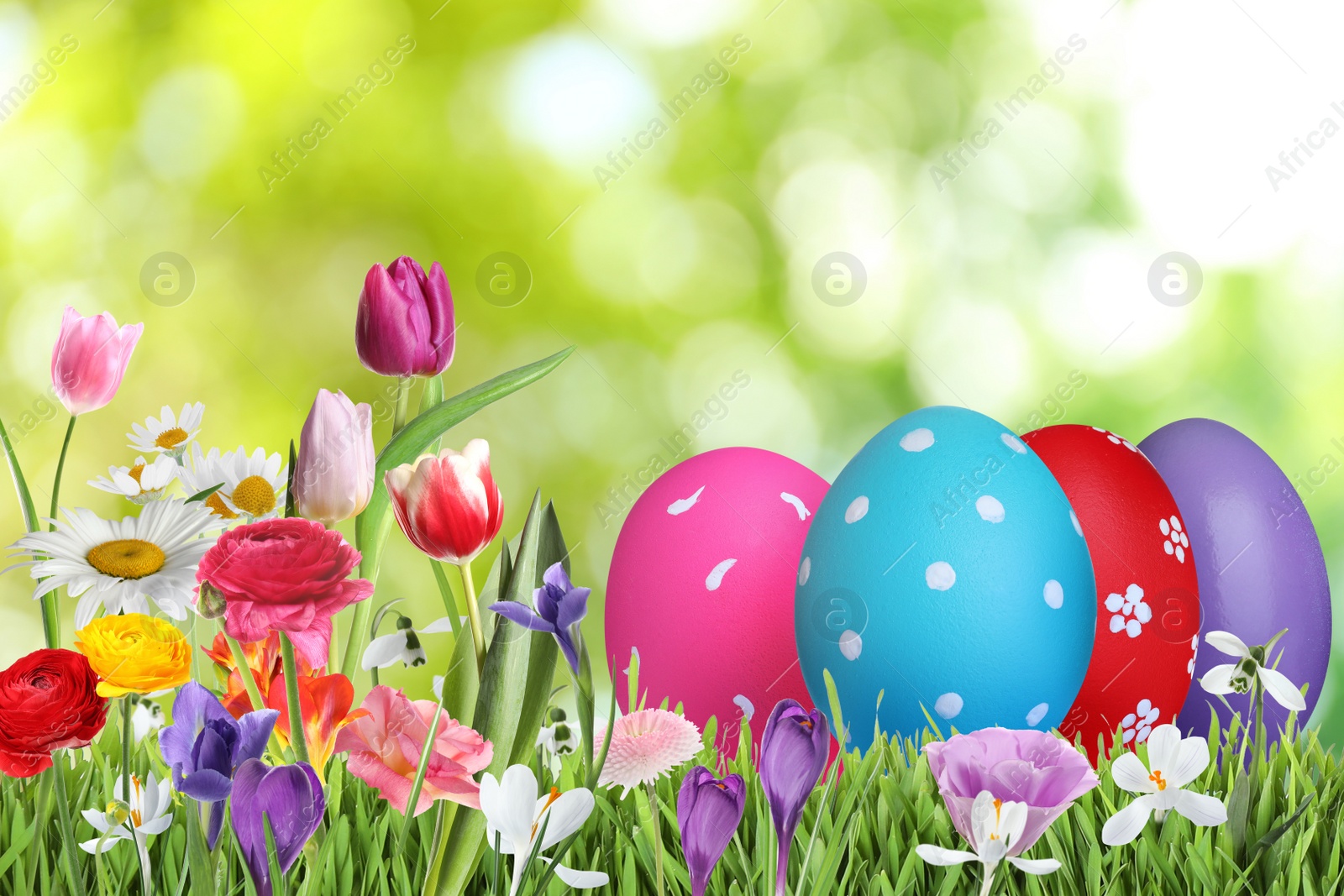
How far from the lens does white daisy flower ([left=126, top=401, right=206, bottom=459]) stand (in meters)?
0.89

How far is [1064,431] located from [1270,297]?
240cm

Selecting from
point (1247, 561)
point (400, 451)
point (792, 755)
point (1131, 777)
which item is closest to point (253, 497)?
point (400, 451)

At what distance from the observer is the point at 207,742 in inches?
20.8

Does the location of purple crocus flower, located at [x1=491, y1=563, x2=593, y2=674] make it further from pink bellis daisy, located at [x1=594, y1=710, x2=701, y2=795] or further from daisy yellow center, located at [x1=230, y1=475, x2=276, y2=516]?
daisy yellow center, located at [x1=230, y1=475, x2=276, y2=516]

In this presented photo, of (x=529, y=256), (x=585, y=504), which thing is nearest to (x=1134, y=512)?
(x=585, y=504)

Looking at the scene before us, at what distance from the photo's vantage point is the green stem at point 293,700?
641mm

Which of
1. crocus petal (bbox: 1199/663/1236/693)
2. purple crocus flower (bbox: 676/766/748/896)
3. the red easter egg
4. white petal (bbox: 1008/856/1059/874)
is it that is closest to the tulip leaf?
purple crocus flower (bbox: 676/766/748/896)

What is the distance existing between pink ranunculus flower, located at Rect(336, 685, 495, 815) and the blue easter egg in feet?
1.91

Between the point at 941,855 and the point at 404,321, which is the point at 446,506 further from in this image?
the point at 941,855

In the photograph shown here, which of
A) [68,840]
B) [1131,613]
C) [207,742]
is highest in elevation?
[207,742]

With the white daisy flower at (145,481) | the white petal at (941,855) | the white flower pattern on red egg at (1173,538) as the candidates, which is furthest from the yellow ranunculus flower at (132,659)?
the white flower pattern on red egg at (1173,538)

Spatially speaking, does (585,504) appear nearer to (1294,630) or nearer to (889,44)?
(889,44)

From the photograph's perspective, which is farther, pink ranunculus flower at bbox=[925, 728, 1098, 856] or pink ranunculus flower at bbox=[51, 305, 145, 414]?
pink ranunculus flower at bbox=[51, 305, 145, 414]

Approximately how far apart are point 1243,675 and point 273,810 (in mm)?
805
